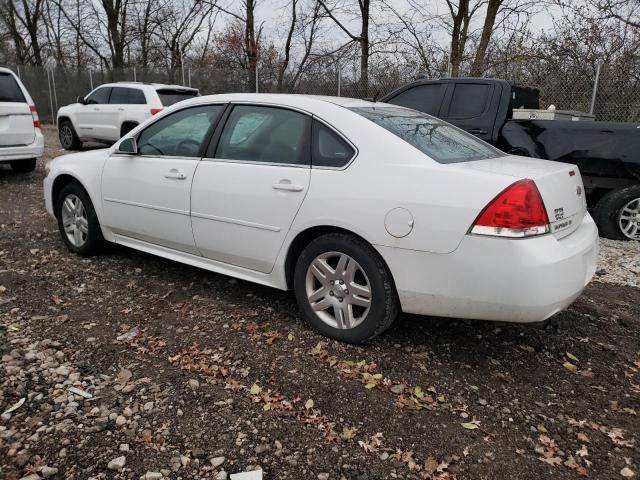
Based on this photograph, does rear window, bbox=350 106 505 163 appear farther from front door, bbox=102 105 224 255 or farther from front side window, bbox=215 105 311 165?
front door, bbox=102 105 224 255

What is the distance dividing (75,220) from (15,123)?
14.2ft

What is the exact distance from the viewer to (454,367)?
3.12 metres

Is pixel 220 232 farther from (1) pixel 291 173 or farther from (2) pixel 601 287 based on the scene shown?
(2) pixel 601 287

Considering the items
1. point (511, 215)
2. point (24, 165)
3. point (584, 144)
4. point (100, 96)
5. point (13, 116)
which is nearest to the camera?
point (511, 215)

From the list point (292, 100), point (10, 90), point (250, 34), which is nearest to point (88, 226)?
point (292, 100)

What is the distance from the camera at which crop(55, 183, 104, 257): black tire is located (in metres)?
4.75

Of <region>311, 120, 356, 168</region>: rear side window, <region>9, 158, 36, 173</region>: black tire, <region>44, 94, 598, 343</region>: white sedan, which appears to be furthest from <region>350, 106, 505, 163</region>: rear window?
<region>9, 158, 36, 173</region>: black tire

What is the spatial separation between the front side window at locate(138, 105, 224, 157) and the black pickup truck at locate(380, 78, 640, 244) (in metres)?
4.00

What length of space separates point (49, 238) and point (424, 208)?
14.2 feet

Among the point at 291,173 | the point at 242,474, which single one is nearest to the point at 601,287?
the point at 291,173

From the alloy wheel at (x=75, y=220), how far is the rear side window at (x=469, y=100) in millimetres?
4728

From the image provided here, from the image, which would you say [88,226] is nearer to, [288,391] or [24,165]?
[288,391]

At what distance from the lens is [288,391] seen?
283cm

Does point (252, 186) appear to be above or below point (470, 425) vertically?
above
